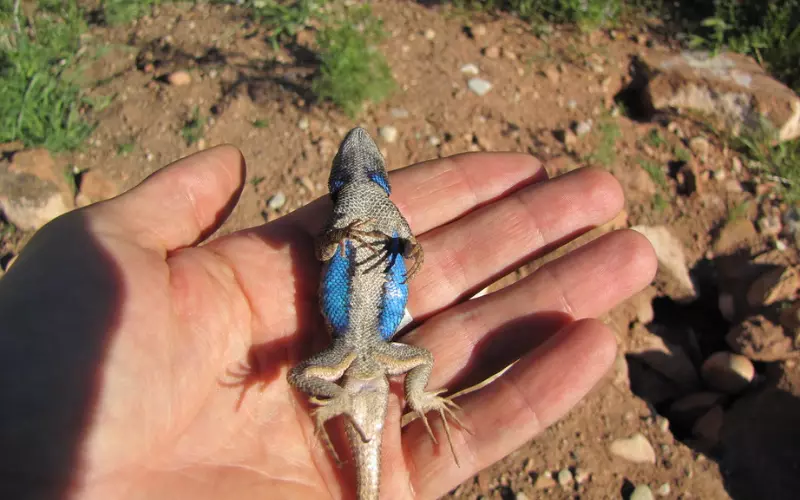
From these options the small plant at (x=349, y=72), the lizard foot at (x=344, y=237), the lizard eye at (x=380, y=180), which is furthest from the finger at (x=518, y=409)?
the small plant at (x=349, y=72)

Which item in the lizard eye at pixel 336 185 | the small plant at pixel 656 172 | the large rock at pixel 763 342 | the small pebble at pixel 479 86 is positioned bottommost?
the large rock at pixel 763 342

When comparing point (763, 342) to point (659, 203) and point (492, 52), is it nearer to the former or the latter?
point (659, 203)

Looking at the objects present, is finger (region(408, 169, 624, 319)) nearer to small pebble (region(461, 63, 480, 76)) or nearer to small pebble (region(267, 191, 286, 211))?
small pebble (region(267, 191, 286, 211))

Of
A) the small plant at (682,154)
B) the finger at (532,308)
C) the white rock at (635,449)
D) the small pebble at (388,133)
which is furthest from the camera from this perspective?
the small plant at (682,154)

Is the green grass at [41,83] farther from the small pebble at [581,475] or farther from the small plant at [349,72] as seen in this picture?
the small pebble at [581,475]

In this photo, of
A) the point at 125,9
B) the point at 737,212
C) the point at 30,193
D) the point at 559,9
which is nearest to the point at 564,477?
the point at 737,212

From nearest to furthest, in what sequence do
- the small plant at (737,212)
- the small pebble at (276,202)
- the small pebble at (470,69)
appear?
the small pebble at (276,202), the small plant at (737,212), the small pebble at (470,69)

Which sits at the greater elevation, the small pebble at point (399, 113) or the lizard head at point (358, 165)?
the lizard head at point (358, 165)

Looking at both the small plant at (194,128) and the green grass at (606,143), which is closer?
the small plant at (194,128)
